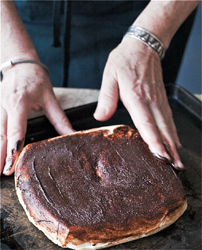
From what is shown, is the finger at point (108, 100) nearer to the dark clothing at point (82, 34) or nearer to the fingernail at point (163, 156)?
the fingernail at point (163, 156)

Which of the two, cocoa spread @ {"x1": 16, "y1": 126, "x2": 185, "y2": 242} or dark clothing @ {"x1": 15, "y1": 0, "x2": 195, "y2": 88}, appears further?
dark clothing @ {"x1": 15, "y1": 0, "x2": 195, "y2": 88}

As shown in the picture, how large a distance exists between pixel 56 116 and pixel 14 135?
336 mm

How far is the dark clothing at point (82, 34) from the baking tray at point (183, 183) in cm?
63

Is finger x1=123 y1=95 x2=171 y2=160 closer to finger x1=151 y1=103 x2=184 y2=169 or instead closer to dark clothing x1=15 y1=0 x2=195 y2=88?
finger x1=151 y1=103 x2=184 y2=169

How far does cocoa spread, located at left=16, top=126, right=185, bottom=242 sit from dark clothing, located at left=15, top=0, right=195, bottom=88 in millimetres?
1120

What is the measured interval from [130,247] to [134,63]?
3.76ft

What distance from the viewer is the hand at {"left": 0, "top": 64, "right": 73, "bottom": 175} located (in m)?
1.53

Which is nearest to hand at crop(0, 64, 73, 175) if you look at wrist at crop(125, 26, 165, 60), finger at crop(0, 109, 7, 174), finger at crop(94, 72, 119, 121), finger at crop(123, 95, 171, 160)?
finger at crop(0, 109, 7, 174)

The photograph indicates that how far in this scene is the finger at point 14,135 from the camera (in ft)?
4.83

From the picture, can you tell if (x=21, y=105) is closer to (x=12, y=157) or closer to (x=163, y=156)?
(x=12, y=157)

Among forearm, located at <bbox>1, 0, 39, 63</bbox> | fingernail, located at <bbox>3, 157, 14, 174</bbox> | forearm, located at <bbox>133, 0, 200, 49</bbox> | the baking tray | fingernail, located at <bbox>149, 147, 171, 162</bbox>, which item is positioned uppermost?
forearm, located at <bbox>133, 0, 200, 49</bbox>

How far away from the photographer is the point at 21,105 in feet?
5.38

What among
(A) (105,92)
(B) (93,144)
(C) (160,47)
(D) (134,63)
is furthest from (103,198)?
(C) (160,47)

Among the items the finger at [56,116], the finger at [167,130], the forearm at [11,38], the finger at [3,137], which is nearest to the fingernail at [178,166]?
the finger at [167,130]
